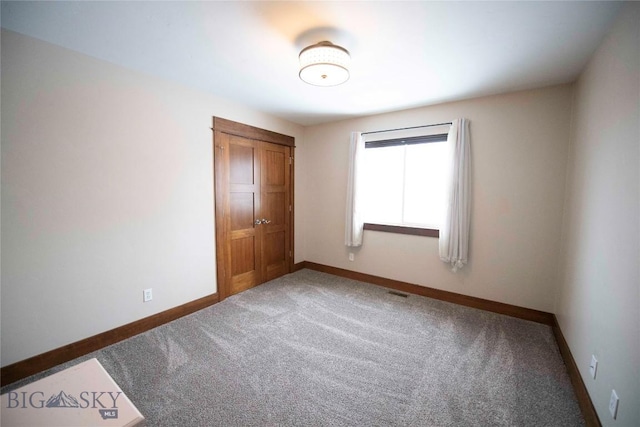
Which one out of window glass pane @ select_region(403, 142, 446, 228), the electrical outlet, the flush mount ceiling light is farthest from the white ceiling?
the electrical outlet

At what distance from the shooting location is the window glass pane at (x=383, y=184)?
11.9 ft

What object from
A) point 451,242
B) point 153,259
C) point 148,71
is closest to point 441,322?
point 451,242

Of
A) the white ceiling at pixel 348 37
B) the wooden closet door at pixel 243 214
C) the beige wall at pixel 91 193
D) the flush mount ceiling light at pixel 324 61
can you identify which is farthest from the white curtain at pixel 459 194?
the beige wall at pixel 91 193

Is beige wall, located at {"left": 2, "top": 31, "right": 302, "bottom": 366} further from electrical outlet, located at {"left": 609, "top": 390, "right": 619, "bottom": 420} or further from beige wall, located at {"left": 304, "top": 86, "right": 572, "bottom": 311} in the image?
electrical outlet, located at {"left": 609, "top": 390, "right": 619, "bottom": 420}

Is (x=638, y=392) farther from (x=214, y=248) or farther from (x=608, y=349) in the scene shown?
(x=214, y=248)

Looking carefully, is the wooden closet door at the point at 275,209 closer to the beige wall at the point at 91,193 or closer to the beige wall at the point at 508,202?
the beige wall at the point at 91,193

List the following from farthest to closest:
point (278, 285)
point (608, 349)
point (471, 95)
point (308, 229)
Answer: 1. point (308, 229)
2. point (278, 285)
3. point (471, 95)
4. point (608, 349)

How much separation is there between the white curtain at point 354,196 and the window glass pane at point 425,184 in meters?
0.65

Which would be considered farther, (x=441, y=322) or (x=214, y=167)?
(x=214, y=167)

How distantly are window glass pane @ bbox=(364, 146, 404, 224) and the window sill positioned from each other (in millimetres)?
97

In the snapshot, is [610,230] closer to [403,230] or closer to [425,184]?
[425,184]

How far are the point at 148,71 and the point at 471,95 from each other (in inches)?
131

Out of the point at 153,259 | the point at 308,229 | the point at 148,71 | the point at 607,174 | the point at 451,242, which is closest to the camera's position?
the point at 607,174

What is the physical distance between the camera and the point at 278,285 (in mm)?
3727
